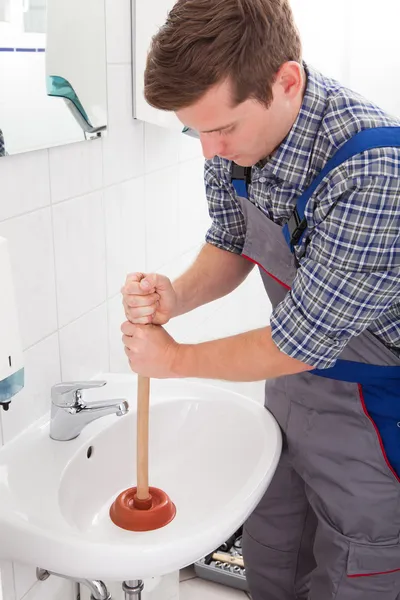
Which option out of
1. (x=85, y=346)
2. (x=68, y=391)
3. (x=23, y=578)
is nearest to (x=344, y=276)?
(x=68, y=391)

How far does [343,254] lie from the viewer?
1.08 meters

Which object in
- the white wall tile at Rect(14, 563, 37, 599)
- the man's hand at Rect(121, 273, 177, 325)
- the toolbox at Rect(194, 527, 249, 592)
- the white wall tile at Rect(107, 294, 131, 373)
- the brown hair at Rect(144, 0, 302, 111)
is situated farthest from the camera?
the toolbox at Rect(194, 527, 249, 592)

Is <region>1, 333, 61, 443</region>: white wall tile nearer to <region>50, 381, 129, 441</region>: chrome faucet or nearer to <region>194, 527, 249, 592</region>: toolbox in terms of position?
<region>50, 381, 129, 441</region>: chrome faucet

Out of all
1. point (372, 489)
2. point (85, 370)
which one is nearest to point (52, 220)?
point (85, 370)

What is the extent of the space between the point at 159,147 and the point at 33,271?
1.82ft

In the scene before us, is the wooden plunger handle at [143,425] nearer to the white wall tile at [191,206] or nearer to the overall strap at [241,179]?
the overall strap at [241,179]

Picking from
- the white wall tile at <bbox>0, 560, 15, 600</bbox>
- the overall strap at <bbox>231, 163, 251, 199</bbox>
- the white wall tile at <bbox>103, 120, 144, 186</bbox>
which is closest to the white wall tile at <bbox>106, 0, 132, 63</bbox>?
the white wall tile at <bbox>103, 120, 144, 186</bbox>

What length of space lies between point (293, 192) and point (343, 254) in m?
0.22

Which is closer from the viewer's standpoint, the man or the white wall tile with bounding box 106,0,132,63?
the man

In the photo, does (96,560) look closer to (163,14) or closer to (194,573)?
(163,14)

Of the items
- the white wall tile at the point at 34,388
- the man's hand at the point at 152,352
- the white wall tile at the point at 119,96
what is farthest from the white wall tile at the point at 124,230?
the man's hand at the point at 152,352

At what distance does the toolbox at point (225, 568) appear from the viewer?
2150 mm

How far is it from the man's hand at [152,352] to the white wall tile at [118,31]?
617 millimetres

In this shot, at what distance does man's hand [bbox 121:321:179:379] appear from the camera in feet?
4.02
